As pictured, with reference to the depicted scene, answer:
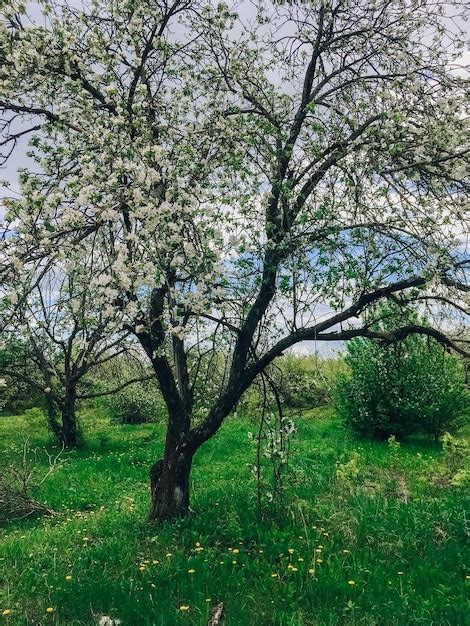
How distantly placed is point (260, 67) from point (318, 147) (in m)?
1.81

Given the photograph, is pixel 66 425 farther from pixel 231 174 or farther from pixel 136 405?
pixel 231 174

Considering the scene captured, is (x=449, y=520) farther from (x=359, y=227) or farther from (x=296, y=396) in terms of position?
(x=359, y=227)

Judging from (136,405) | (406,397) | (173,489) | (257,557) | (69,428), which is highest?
(136,405)

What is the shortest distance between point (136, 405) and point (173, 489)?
1554 cm

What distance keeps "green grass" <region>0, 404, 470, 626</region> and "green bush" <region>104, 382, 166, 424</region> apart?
1172 cm

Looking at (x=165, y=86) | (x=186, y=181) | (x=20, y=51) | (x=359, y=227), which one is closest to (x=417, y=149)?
(x=359, y=227)

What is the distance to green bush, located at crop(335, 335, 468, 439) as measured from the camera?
15359 millimetres

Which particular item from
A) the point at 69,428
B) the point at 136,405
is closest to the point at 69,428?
the point at 69,428

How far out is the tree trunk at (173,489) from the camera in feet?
24.2

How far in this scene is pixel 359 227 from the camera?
236 inches

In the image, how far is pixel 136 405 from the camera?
22.6 metres

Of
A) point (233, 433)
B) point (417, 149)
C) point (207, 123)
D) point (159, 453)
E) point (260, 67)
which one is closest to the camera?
point (417, 149)

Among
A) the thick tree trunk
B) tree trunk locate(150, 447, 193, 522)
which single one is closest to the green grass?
tree trunk locate(150, 447, 193, 522)

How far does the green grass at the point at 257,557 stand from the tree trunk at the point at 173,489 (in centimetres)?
21
